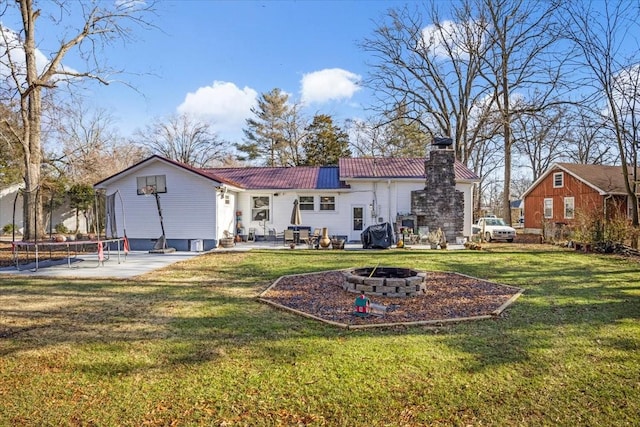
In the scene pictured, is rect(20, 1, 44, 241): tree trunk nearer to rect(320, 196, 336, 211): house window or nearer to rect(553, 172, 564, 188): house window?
rect(320, 196, 336, 211): house window

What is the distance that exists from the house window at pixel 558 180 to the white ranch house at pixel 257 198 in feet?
34.2

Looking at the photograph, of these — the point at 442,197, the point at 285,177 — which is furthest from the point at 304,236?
the point at 442,197

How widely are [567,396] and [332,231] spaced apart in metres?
15.4

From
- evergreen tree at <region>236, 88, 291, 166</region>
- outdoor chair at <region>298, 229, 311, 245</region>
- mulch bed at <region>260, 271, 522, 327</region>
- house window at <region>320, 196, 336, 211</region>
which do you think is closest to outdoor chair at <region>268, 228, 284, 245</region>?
outdoor chair at <region>298, 229, 311, 245</region>

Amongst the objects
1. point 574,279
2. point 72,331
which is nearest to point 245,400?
point 72,331

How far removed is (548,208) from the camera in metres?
26.3

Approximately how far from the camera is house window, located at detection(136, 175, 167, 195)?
15.6 meters

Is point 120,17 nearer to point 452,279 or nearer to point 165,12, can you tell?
point 165,12

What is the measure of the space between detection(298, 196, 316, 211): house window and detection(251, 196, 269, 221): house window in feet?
5.51

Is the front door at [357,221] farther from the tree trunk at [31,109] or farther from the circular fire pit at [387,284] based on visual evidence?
the tree trunk at [31,109]

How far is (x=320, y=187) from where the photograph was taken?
18359mm

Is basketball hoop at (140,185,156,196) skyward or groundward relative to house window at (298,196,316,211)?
skyward

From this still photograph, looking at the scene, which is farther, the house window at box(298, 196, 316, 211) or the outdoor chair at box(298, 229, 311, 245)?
the house window at box(298, 196, 316, 211)

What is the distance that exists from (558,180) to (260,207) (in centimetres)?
2001
